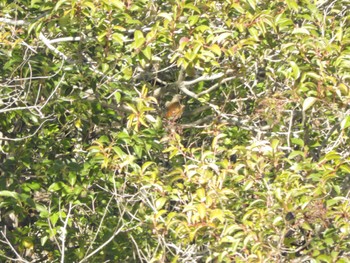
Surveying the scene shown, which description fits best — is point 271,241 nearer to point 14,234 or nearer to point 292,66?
point 292,66

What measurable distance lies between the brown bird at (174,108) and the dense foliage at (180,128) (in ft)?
0.18

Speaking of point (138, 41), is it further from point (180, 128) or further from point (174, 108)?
point (174, 108)

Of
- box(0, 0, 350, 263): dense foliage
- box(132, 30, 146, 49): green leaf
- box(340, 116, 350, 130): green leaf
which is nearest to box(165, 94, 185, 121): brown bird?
box(0, 0, 350, 263): dense foliage

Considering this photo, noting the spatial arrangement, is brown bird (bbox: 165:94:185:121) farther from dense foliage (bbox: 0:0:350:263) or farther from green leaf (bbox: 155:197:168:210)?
green leaf (bbox: 155:197:168:210)

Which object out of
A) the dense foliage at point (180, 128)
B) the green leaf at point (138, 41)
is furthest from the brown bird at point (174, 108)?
the green leaf at point (138, 41)

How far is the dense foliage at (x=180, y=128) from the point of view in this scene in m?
3.94

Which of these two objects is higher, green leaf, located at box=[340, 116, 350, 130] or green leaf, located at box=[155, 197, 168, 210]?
green leaf, located at box=[340, 116, 350, 130]

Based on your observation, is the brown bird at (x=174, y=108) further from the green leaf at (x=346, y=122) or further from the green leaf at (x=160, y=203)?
the green leaf at (x=346, y=122)

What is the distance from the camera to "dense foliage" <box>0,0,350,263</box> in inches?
155

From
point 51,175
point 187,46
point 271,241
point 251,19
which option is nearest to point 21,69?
point 51,175

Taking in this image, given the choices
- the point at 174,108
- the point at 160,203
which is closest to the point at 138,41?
the point at 160,203

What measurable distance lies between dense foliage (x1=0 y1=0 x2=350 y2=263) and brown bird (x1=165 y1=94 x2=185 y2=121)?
0.18 ft

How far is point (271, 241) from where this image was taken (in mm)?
4035

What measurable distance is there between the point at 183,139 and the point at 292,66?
40.7 inches
